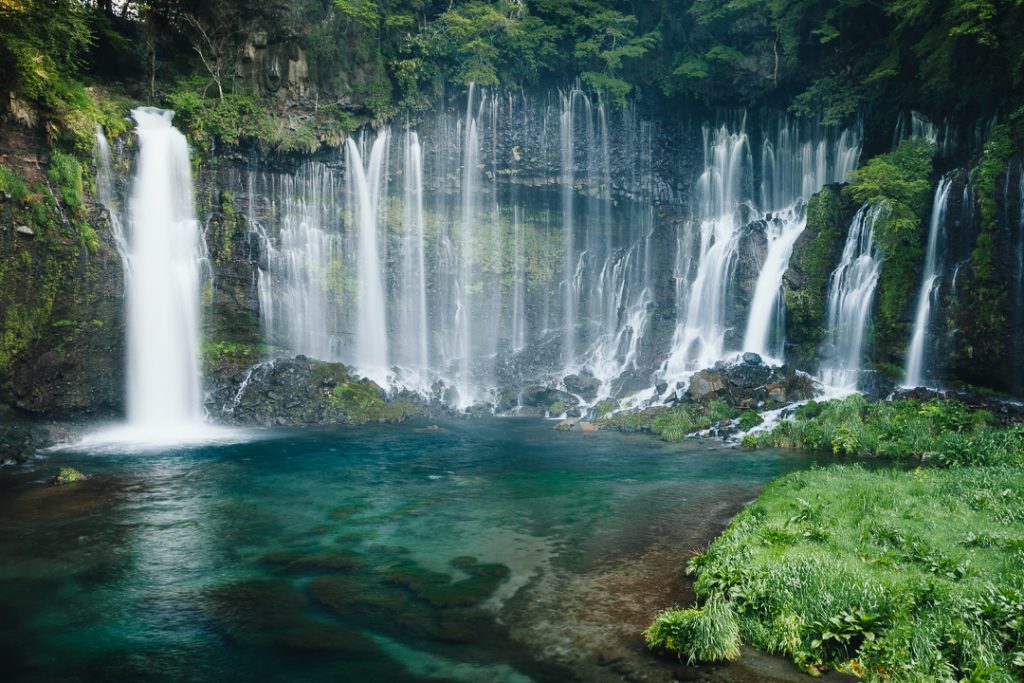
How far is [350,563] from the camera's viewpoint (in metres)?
10.2

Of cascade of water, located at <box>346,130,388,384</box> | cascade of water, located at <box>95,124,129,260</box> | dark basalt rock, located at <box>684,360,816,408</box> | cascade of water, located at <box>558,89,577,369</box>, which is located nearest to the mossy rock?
cascade of water, located at <box>95,124,129,260</box>

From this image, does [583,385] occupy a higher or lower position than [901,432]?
lower

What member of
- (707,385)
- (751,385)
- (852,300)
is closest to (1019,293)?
(852,300)

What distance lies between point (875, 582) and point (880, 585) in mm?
90

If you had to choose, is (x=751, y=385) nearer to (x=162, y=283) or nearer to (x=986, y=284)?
(x=986, y=284)

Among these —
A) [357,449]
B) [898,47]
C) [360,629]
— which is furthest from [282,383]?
[898,47]

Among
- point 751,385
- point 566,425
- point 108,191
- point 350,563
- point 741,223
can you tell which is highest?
point 108,191

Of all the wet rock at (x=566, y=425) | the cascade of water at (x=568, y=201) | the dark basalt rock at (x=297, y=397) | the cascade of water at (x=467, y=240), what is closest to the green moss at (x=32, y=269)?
the dark basalt rock at (x=297, y=397)

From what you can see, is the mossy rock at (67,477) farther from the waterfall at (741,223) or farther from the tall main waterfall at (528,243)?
the waterfall at (741,223)

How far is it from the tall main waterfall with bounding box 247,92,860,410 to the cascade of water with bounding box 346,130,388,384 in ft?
0.34

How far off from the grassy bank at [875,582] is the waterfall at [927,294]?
12572 mm

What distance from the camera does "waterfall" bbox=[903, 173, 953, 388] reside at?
2273cm

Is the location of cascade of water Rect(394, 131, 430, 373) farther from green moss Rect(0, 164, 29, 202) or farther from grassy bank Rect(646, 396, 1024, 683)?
grassy bank Rect(646, 396, 1024, 683)

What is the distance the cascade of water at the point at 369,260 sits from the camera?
1304 inches
